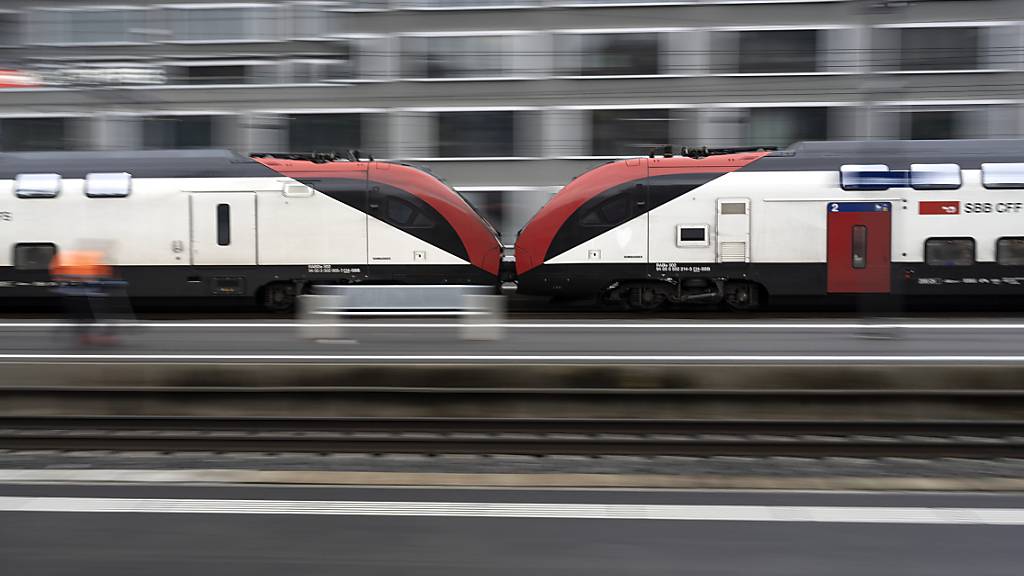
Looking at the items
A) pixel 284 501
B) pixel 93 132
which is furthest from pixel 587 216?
pixel 93 132

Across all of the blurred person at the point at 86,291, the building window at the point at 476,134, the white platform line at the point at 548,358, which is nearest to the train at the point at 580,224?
the blurred person at the point at 86,291

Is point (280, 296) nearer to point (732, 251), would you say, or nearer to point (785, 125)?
point (732, 251)

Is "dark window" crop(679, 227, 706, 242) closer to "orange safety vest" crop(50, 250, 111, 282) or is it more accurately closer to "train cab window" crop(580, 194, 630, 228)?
"train cab window" crop(580, 194, 630, 228)

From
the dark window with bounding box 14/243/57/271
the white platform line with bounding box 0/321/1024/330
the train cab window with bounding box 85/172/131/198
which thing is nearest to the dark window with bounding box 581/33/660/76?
the train cab window with bounding box 85/172/131/198

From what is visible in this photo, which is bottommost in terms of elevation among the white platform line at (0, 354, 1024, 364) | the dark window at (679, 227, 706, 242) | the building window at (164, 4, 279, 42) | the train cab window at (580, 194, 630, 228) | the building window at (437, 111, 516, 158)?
the white platform line at (0, 354, 1024, 364)

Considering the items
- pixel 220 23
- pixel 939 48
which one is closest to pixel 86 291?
pixel 220 23

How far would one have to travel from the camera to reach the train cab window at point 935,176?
15.8 m

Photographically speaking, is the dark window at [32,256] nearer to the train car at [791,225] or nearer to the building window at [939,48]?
the train car at [791,225]

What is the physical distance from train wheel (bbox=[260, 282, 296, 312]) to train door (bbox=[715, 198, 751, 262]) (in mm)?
8212

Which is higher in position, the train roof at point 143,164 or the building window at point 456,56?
the building window at point 456,56

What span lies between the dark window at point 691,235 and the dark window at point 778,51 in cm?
1386

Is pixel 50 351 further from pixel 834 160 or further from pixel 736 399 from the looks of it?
pixel 834 160

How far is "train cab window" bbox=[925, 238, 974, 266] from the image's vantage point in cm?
1584

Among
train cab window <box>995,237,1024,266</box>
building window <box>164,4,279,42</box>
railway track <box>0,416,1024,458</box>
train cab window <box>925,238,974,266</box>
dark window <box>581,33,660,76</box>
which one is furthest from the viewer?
building window <box>164,4,279,42</box>
